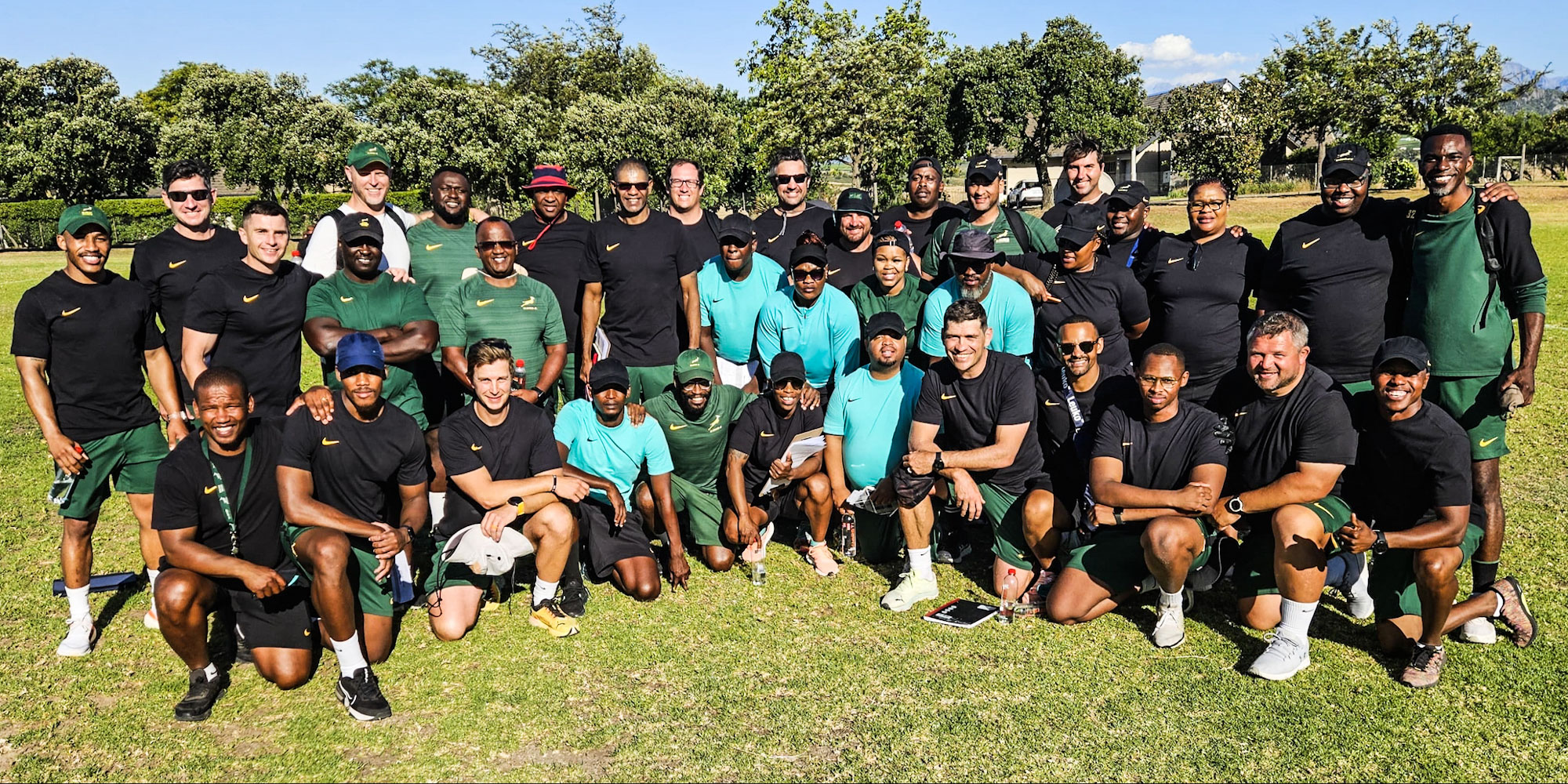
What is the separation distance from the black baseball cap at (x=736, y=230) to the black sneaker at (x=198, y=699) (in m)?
4.31

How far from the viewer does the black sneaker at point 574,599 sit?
6.42 metres

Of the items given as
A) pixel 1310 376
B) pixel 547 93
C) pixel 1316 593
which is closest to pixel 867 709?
pixel 1316 593

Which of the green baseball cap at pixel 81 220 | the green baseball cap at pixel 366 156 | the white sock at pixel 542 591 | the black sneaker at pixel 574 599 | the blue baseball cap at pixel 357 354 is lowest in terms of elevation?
the black sneaker at pixel 574 599

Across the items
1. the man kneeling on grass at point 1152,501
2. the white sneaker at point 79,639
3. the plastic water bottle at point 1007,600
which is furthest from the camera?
the plastic water bottle at point 1007,600

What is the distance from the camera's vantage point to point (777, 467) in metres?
7.01

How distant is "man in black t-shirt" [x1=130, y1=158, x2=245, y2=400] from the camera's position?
6.55 metres

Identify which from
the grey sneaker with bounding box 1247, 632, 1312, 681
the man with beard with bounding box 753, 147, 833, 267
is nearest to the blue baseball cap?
the man with beard with bounding box 753, 147, 833, 267

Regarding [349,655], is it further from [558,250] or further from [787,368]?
[558,250]

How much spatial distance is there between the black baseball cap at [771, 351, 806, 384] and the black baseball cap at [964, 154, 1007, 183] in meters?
2.01

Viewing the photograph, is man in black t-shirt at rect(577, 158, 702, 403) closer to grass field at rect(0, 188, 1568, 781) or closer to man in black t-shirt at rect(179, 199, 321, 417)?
grass field at rect(0, 188, 1568, 781)

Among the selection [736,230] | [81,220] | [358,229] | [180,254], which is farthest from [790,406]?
[81,220]

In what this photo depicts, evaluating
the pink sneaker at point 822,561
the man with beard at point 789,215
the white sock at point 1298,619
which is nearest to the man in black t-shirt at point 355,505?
the pink sneaker at point 822,561

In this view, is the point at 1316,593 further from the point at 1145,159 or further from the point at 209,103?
the point at 1145,159

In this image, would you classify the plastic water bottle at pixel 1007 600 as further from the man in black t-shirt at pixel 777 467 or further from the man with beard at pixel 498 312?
the man with beard at pixel 498 312
